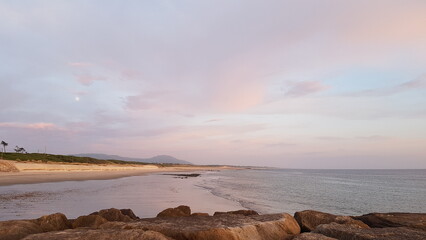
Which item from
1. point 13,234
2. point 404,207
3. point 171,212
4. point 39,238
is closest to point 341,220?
point 171,212

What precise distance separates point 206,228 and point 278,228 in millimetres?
2304

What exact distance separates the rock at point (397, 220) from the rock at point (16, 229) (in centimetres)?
1086

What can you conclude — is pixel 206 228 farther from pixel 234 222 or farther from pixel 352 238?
pixel 352 238

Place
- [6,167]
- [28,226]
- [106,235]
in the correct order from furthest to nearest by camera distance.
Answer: [6,167], [28,226], [106,235]

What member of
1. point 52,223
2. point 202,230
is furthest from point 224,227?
point 52,223

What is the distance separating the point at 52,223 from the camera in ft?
29.4

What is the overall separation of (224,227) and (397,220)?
6607mm

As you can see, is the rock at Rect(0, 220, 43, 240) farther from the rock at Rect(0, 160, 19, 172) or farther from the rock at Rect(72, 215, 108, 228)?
the rock at Rect(0, 160, 19, 172)

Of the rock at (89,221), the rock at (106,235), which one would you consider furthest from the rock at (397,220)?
the rock at (89,221)

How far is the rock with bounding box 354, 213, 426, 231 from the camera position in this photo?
9.51m

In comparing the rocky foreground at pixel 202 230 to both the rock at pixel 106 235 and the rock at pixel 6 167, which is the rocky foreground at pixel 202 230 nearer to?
the rock at pixel 106 235

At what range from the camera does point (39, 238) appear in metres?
6.10

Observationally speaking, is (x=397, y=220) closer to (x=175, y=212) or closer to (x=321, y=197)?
(x=175, y=212)

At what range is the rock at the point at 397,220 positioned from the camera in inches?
374
